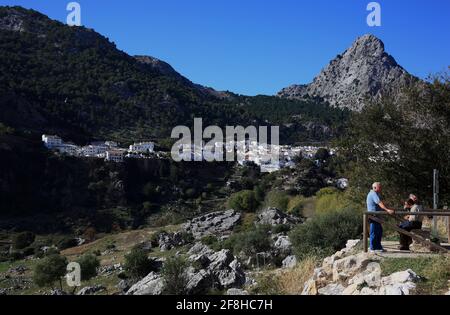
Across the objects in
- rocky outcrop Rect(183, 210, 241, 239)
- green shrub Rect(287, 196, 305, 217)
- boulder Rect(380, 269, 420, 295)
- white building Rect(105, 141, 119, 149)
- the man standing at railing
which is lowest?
rocky outcrop Rect(183, 210, 241, 239)

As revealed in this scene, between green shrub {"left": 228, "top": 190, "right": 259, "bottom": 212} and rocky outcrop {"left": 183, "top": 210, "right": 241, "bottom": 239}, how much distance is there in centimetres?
498

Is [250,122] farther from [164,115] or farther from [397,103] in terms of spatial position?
[397,103]

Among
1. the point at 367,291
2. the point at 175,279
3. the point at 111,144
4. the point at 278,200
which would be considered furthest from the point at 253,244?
the point at 111,144

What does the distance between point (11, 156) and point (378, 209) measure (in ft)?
227

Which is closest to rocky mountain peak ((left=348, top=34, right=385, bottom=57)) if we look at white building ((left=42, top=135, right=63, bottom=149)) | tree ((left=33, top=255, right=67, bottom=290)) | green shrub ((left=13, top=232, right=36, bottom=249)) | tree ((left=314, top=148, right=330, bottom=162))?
tree ((left=314, top=148, right=330, bottom=162))

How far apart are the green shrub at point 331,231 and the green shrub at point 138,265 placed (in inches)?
465

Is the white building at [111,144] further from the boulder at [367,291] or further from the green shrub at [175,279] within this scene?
the boulder at [367,291]

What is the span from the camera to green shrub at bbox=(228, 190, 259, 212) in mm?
59375

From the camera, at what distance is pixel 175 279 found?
46.4 feet

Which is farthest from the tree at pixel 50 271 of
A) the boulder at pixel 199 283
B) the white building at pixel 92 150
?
the white building at pixel 92 150

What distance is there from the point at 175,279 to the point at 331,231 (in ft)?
23.6

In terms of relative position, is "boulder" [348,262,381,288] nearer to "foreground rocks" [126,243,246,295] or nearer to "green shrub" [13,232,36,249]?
"foreground rocks" [126,243,246,295]

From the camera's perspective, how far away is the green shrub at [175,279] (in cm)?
1377

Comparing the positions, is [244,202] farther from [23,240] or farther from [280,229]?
[23,240]
